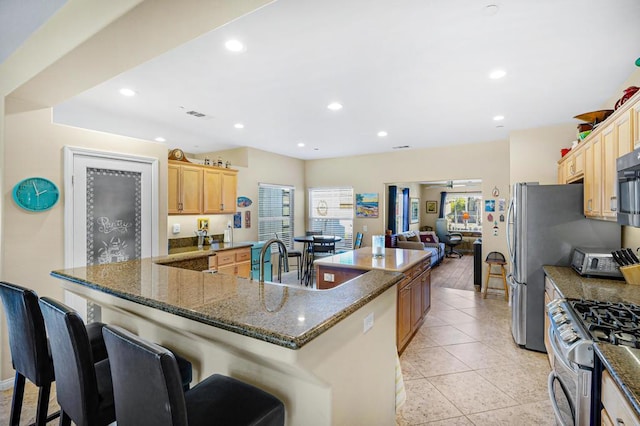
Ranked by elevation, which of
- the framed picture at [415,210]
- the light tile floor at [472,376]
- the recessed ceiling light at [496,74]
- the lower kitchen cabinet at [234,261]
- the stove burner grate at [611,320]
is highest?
the recessed ceiling light at [496,74]

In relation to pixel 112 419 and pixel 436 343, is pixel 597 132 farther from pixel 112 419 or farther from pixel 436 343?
pixel 112 419

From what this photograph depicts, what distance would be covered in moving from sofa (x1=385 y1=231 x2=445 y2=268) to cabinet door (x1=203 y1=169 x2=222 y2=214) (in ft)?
12.1

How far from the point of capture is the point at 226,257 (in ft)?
15.8

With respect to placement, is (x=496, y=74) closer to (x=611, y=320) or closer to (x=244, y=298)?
(x=611, y=320)

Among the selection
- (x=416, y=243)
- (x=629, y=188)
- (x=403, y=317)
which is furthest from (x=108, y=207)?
(x=416, y=243)

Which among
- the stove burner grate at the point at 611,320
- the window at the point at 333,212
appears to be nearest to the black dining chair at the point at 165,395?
the stove burner grate at the point at 611,320

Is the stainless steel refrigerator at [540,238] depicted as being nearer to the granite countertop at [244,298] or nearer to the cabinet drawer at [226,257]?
the granite countertop at [244,298]

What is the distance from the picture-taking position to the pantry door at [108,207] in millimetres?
2906

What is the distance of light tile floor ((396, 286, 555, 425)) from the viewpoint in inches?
89.4

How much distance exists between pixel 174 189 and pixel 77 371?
11.8 feet

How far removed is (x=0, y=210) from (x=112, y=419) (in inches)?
88.5

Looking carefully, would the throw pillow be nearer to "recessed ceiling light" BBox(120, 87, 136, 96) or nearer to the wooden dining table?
the wooden dining table

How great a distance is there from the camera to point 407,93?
10.9 feet

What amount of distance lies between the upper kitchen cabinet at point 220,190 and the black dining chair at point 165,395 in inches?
161
